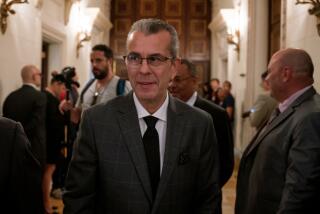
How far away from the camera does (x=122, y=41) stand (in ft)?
53.5

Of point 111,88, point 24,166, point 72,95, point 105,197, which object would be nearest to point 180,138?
point 105,197

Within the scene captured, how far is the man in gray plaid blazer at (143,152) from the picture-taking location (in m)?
2.04

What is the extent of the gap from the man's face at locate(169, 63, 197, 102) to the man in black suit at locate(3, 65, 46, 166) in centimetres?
231

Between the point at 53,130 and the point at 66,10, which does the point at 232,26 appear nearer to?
the point at 66,10

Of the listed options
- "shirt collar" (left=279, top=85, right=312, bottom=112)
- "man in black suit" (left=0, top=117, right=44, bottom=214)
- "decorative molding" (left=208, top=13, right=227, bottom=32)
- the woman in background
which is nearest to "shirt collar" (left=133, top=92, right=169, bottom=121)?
"man in black suit" (left=0, top=117, right=44, bottom=214)

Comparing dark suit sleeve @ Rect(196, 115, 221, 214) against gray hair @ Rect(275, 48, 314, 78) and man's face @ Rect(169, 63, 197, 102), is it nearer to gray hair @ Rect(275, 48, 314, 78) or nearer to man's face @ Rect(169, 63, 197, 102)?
gray hair @ Rect(275, 48, 314, 78)

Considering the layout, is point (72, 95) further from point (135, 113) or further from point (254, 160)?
point (135, 113)

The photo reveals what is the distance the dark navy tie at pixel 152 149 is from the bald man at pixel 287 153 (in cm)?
81

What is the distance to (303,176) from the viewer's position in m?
2.49

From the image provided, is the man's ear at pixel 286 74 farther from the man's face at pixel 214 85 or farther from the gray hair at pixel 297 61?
the man's face at pixel 214 85

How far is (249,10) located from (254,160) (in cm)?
749

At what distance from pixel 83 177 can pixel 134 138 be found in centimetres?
27

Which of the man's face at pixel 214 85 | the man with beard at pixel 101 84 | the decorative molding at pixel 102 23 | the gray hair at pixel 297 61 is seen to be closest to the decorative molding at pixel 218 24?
the man's face at pixel 214 85

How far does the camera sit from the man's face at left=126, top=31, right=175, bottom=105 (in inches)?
80.1
